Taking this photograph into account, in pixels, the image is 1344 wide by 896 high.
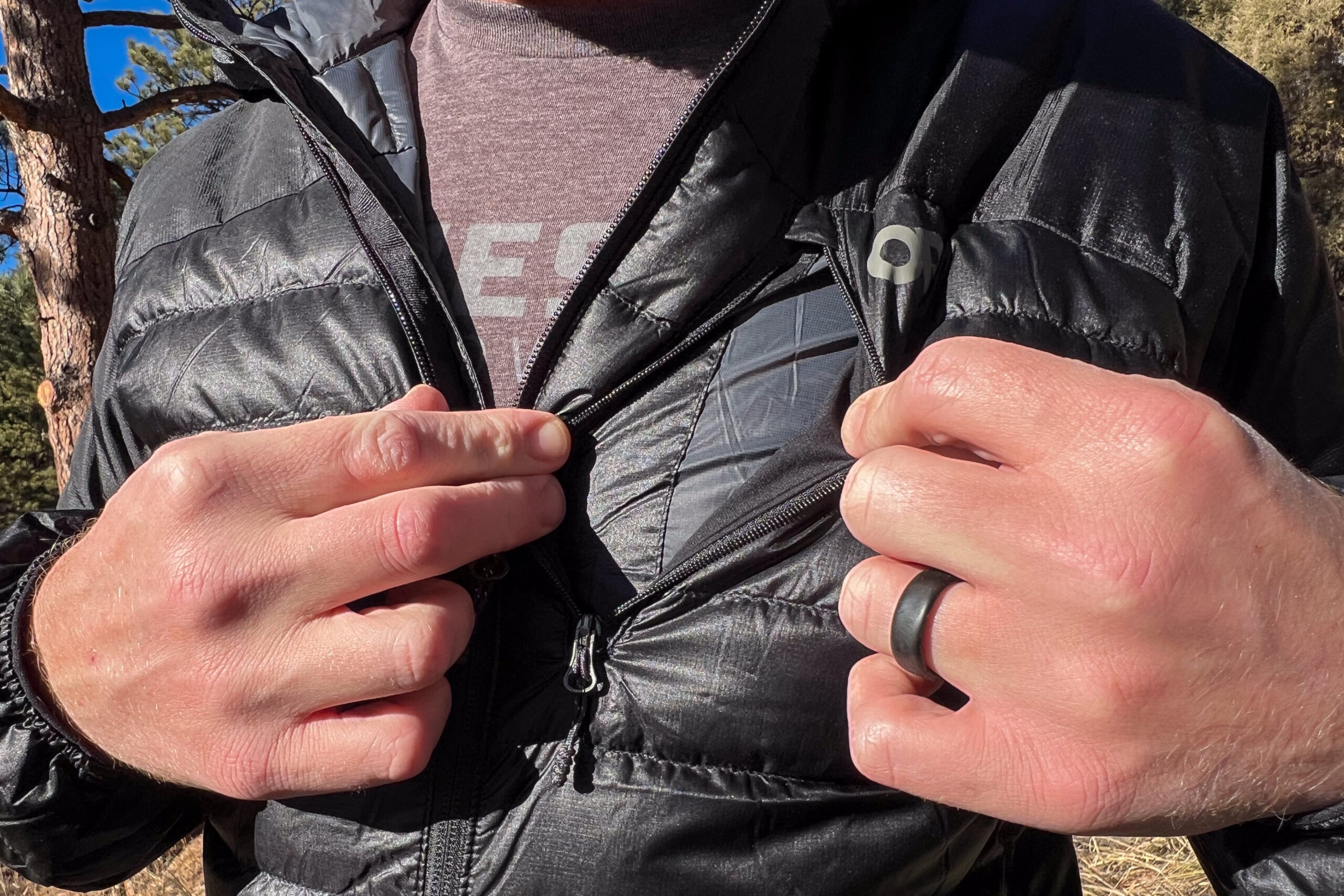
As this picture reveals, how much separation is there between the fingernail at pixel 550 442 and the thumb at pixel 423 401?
12 centimetres

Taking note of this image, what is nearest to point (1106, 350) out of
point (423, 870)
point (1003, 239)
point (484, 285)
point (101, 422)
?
point (1003, 239)

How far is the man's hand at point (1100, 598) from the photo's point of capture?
0.72 metres

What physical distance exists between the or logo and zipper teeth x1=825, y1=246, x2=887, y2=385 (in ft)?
0.12

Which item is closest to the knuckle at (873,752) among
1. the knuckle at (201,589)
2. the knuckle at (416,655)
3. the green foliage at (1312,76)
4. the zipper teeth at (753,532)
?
the zipper teeth at (753,532)

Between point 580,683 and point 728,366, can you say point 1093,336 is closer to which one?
point 728,366

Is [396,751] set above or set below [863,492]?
below

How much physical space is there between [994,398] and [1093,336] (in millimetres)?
442

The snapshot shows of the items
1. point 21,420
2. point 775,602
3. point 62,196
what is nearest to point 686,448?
point 775,602

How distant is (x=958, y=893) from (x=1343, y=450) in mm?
818

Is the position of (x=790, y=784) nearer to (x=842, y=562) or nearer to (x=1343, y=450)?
(x=842, y=562)

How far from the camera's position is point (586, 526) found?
3.66 ft

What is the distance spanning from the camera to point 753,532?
1.04 meters

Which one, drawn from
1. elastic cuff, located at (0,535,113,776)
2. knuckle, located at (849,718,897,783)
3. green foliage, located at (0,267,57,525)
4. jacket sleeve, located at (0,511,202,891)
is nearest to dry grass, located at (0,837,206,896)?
jacket sleeve, located at (0,511,202,891)

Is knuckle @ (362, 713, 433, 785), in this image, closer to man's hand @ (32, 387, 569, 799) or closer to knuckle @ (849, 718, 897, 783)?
man's hand @ (32, 387, 569, 799)
